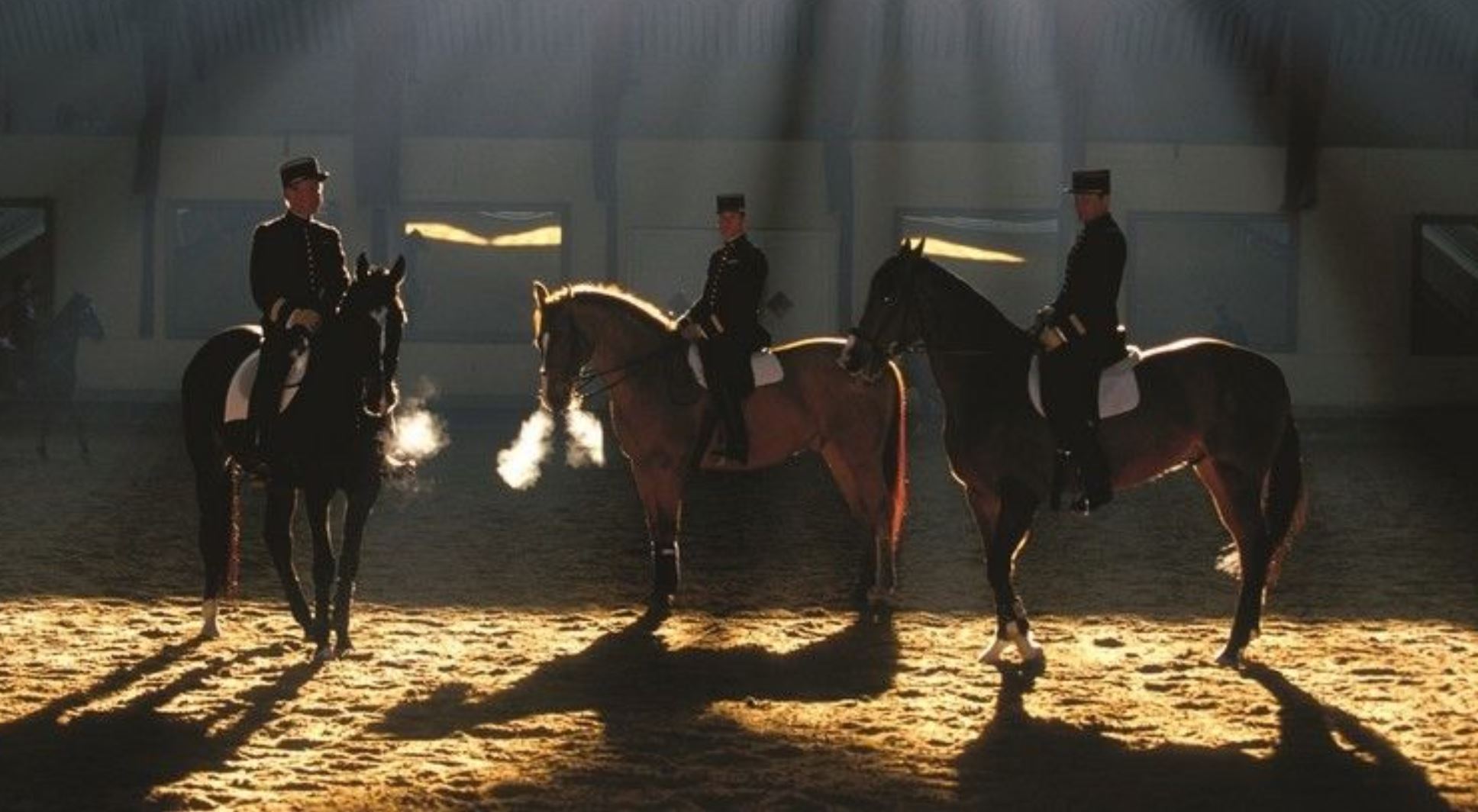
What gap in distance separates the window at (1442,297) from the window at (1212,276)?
5.91 feet

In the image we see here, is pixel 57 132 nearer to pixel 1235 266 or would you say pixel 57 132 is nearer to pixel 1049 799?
pixel 1235 266

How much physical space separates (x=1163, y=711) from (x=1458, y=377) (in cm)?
2582

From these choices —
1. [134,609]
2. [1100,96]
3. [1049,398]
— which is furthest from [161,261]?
[1049,398]

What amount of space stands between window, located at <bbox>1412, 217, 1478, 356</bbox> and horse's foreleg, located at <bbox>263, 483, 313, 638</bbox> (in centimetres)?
2579

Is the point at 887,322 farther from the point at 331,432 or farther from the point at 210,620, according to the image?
the point at 210,620

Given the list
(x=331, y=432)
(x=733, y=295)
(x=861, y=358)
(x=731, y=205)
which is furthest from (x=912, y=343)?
(x=331, y=432)

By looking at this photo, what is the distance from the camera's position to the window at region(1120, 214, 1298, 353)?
3478 centimetres

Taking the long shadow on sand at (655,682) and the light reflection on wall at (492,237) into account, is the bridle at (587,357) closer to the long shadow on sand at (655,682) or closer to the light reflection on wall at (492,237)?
the long shadow on sand at (655,682)

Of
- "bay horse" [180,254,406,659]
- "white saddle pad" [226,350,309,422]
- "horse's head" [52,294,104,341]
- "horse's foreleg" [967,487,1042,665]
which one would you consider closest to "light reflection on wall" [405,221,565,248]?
"horse's head" [52,294,104,341]

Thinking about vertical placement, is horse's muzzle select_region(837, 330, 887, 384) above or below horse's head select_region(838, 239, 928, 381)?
below

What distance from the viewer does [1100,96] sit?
116ft

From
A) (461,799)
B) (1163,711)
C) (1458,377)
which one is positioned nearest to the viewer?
(461,799)

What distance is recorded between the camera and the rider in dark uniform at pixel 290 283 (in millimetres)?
11453

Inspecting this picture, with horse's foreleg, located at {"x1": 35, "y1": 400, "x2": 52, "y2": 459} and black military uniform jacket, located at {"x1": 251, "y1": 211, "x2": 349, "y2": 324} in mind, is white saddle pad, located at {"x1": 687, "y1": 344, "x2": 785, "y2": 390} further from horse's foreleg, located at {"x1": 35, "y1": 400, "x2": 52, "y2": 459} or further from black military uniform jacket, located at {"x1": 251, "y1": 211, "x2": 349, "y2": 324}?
horse's foreleg, located at {"x1": 35, "y1": 400, "x2": 52, "y2": 459}
